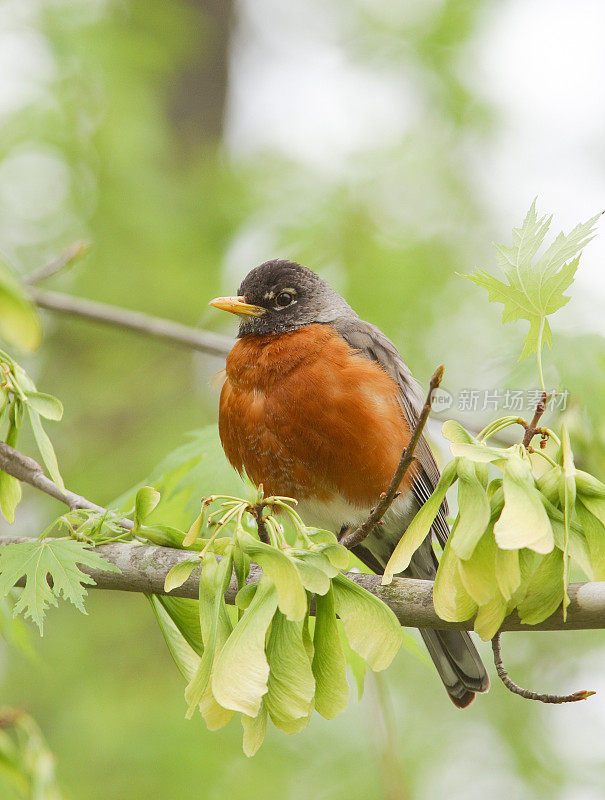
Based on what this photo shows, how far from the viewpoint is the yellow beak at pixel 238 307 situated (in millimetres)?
3436

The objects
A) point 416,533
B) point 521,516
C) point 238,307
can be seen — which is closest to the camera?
point 521,516

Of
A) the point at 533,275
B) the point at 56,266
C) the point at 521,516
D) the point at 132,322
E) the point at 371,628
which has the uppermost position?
the point at 533,275

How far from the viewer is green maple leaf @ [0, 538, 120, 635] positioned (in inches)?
75.4

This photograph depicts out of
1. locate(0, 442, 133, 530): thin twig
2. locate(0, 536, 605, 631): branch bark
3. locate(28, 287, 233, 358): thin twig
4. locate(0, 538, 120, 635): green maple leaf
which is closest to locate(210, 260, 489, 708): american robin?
locate(28, 287, 233, 358): thin twig

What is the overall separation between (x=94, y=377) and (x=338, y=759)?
12.0 feet

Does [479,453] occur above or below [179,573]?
above

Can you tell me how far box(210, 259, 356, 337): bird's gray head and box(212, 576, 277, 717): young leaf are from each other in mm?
1938

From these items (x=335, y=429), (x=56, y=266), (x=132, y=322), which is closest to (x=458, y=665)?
(x=335, y=429)

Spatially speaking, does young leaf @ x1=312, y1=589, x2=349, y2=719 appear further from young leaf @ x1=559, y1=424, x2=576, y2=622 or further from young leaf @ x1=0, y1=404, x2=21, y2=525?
young leaf @ x1=0, y1=404, x2=21, y2=525

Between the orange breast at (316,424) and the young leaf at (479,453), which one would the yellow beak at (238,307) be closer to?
the orange breast at (316,424)

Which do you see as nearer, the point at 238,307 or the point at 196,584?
the point at 196,584

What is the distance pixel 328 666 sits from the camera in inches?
64.1

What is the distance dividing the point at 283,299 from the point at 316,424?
0.84m

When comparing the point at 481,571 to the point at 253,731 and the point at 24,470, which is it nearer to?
the point at 253,731
